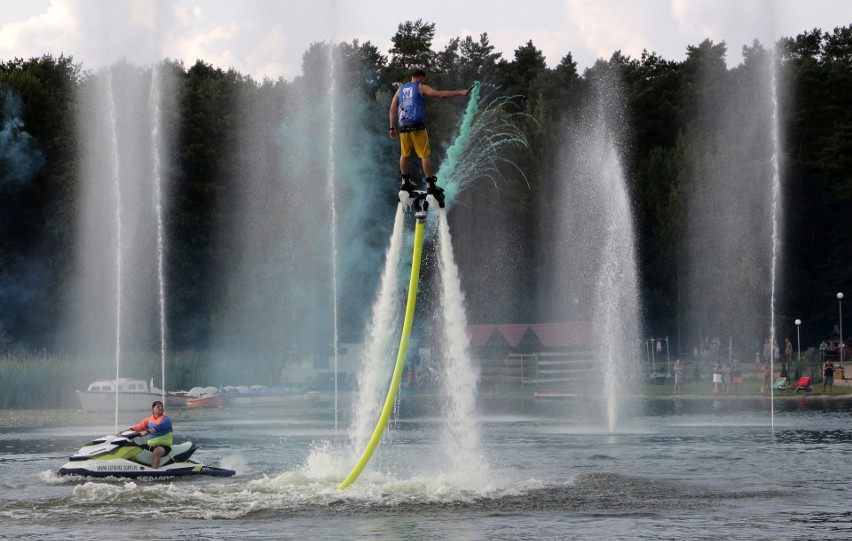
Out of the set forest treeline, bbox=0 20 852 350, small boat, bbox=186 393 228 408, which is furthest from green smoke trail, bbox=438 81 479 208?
small boat, bbox=186 393 228 408

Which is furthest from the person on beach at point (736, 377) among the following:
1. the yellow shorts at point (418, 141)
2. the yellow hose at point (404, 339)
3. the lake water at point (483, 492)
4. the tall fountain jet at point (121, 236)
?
the yellow shorts at point (418, 141)

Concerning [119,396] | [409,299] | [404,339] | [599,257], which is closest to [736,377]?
[599,257]

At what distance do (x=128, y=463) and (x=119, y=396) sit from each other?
25.8 m

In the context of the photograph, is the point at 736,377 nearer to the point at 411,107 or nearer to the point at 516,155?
the point at 516,155

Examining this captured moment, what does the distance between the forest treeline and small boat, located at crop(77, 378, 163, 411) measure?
47.3 ft

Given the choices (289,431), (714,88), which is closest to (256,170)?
(289,431)

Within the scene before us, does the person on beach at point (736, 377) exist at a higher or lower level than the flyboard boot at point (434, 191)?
lower

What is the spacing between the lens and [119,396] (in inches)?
2243

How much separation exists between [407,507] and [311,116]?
50683 millimetres

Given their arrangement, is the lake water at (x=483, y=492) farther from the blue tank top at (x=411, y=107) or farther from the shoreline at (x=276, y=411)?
the shoreline at (x=276, y=411)

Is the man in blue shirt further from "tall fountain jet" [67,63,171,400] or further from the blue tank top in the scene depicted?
"tall fountain jet" [67,63,171,400]

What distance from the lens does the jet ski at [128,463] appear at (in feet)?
104

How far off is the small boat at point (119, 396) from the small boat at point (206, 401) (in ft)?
8.91

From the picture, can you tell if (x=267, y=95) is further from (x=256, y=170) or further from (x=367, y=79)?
(x=367, y=79)
